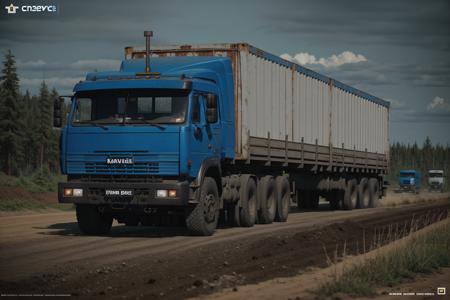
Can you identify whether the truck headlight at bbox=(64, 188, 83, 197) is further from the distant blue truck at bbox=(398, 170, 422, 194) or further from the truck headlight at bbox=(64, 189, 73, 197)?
the distant blue truck at bbox=(398, 170, 422, 194)

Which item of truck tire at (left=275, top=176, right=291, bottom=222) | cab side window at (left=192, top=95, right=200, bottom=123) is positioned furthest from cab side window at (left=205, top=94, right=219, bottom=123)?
truck tire at (left=275, top=176, right=291, bottom=222)

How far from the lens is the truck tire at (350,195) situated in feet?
100

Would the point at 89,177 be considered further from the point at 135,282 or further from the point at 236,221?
the point at 135,282

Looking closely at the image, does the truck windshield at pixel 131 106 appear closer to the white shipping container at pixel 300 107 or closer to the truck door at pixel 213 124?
the truck door at pixel 213 124

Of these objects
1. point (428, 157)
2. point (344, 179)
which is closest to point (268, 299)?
point (344, 179)

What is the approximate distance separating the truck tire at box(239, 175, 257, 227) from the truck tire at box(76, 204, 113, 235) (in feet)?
11.3

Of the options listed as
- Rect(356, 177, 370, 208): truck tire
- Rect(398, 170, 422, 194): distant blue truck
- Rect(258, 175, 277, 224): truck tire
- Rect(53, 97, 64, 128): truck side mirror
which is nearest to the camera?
Rect(53, 97, 64, 128): truck side mirror

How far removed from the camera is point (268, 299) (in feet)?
29.7

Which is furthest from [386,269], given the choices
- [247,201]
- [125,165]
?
[247,201]

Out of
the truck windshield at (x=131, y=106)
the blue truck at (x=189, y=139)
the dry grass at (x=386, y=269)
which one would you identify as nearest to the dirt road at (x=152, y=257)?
the blue truck at (x=189, y=139)

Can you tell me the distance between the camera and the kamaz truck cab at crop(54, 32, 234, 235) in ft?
50.4

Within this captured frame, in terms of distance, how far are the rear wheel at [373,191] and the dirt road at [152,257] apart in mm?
14326

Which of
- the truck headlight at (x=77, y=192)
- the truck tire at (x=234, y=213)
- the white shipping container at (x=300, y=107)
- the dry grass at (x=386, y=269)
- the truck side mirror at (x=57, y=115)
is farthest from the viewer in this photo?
the white shipping container at (x=300, y=107)

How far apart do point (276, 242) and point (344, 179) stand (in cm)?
1553
